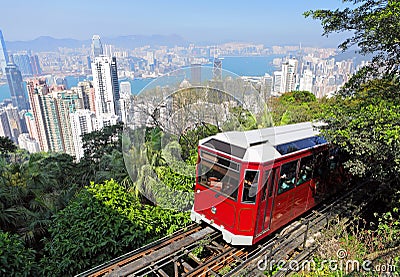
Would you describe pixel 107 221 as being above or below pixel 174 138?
below

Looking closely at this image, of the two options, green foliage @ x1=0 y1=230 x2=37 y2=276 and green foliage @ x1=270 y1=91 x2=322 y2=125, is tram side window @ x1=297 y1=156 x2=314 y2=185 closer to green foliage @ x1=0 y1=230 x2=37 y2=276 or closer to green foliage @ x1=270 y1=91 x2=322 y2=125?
green foliage @ x1=270 y1=91 x2=322 y2=125

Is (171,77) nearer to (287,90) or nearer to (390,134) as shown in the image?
(390,134)

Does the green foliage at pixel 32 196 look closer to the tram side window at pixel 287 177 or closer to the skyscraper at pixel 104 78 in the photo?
the tram side window at pixel 287 177

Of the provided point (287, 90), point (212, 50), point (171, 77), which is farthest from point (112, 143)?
point (287, 90)

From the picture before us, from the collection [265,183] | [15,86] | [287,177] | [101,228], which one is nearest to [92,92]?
[15,86]

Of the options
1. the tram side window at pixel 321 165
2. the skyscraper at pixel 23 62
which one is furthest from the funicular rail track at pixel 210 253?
the skyscraper at pixel 23 62

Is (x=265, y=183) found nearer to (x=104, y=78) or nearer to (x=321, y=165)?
(x=321, y=165)
